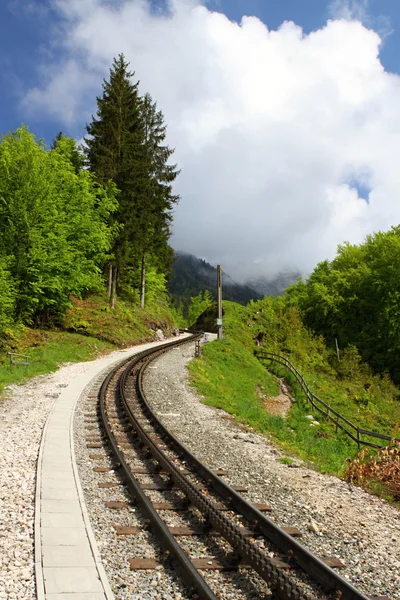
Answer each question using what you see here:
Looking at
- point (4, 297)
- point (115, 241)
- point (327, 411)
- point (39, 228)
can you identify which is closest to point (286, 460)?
point (327, 411)

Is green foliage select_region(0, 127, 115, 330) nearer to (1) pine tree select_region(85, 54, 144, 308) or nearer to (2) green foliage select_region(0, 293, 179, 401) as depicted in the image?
(2) green foliage select_region(0, 293, 179, 401)

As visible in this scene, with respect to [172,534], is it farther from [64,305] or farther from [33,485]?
[64,305]

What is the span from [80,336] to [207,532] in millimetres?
24612

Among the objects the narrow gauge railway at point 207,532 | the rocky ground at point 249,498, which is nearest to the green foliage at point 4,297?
the rocky ground at point 249,498

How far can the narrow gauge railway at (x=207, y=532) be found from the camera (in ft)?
14.7

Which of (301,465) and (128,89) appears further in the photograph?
(128,89)

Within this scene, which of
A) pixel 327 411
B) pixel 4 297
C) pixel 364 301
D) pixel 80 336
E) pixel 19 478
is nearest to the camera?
pixel 19 478

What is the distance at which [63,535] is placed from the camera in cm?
550

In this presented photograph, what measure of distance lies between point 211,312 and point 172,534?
5699 cm

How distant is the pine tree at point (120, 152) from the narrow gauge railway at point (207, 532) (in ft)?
86.7

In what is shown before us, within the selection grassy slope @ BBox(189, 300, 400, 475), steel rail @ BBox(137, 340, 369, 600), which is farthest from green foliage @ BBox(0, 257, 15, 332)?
steel rail @ BBox(137, 340, 369, 600)

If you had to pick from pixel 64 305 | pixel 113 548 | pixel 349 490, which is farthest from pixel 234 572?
pixel 64 305

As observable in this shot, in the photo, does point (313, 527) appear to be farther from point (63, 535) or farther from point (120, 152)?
point (120, 152)

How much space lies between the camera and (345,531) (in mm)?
6035
